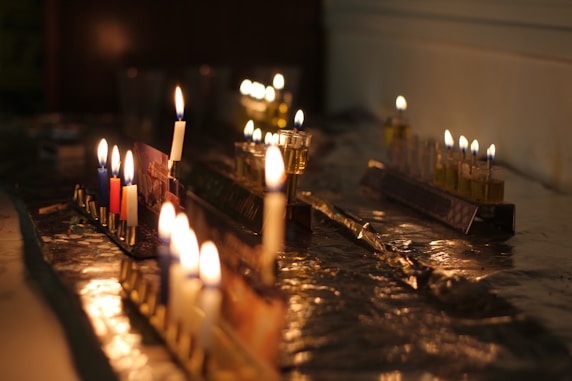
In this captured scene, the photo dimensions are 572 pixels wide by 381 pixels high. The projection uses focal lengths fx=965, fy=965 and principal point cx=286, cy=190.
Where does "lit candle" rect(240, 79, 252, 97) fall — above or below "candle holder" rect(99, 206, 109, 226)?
above

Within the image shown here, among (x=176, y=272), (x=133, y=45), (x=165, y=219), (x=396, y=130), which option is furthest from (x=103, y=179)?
(x=133, y=45)

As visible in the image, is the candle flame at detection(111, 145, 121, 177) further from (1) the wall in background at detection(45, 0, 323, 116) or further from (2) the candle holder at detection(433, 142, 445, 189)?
(1) the wall in background at detection(45, 0, 323, 116)

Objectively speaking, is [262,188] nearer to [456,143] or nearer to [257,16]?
[456,143]

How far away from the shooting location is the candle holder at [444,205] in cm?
232

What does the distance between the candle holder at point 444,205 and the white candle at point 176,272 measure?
36.6 inches

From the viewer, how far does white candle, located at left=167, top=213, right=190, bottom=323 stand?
150cm

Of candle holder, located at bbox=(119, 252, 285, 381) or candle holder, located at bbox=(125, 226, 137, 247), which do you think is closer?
candle holder, located at bbox=(119, 252, 285, 381)

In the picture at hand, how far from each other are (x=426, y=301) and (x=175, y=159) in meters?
0.65

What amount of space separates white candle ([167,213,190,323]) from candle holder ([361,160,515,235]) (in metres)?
0.93

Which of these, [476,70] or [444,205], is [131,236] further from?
[476,70]

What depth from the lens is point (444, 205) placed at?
95.8 inches

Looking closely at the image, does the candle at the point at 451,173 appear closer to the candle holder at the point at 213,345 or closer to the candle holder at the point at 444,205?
the candle holder at the point at 444,205

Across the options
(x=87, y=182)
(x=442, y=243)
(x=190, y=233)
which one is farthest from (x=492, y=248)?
(x=87, y=182)

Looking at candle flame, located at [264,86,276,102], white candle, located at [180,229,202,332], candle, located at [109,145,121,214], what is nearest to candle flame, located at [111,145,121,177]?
candle, located at [109,145,121,214]
